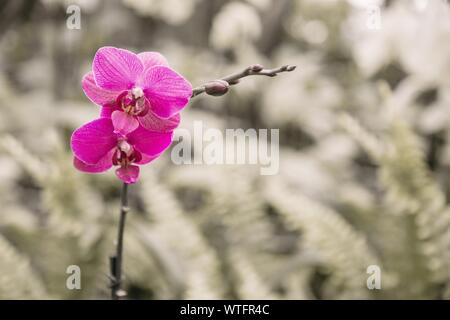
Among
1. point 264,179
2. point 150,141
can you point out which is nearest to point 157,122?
point 150,141

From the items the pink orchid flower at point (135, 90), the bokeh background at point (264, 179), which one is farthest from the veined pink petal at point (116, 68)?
the bokeh background at point (264, 179)

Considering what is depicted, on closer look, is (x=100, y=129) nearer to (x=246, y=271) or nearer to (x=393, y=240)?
(x=246, y=271)

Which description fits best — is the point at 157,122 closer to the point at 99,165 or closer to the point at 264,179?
the point at 99,165

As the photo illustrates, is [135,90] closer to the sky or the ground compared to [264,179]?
closer to the ground

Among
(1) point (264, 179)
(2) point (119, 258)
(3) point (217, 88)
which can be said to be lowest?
(2) point (119, 258)
